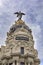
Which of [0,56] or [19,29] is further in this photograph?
[19,29]

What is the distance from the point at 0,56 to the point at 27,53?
260 inches

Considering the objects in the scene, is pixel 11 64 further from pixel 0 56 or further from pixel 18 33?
pixel 18 33

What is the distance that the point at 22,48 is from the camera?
211 feet

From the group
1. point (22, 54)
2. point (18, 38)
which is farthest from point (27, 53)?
point (18, 38)

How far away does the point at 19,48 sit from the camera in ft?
210

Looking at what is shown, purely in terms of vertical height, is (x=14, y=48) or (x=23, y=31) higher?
(x=23, y=31)

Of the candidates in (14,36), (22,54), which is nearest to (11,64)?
(22,54)

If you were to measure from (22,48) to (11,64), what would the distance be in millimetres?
5040

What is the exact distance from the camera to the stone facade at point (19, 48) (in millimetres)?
61719

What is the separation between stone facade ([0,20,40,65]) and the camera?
6172 cm

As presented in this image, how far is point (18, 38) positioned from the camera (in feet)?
216

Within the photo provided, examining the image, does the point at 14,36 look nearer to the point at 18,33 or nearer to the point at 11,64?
the point at 18,33

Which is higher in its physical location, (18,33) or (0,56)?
(18,33)

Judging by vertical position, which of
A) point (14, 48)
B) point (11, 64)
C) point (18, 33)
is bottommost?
point (11, 64)
